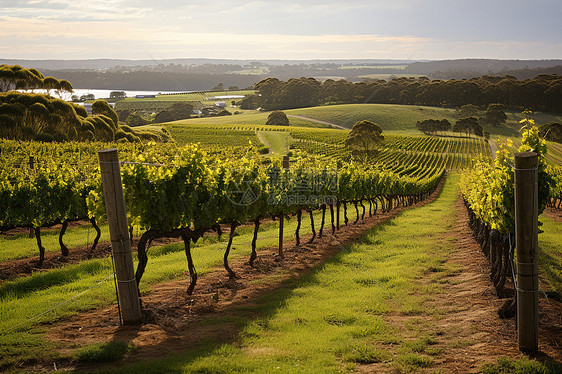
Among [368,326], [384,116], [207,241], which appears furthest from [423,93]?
[368,326]

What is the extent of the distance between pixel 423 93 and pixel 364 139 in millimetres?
72564

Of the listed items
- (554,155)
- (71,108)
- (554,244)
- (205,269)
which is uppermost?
(71,108)

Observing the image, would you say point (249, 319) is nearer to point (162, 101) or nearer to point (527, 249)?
point (527, 249)

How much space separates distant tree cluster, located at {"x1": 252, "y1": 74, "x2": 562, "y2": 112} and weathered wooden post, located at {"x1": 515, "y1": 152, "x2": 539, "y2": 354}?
139 meters

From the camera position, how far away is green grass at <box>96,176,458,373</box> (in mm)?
6605

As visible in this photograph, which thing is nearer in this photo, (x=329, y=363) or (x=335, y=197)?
(x=329, y=363)

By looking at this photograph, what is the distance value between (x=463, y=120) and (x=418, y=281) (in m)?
119

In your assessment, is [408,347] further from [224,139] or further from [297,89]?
[297,89]

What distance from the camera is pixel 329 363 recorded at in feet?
22.1

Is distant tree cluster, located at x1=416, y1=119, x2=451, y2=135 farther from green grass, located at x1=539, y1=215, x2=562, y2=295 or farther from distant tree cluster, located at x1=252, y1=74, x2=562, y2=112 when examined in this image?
green grass, located at x1=539, y1=215, x2=562, y2=295

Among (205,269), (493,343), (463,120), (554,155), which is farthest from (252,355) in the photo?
(463,120)

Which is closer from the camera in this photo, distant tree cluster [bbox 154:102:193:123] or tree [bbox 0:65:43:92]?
tree [bbox 0:65:43:92]

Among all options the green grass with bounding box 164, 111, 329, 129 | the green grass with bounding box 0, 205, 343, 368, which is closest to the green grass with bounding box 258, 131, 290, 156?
the green grass with bounding box 164, 111, 329, 129

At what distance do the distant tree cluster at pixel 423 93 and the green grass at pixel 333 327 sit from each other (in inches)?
5239
